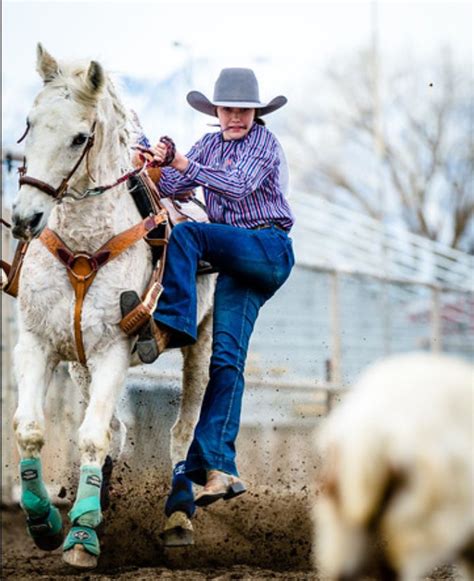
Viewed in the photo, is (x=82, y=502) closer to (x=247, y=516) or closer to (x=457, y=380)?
(x=247, y=516)

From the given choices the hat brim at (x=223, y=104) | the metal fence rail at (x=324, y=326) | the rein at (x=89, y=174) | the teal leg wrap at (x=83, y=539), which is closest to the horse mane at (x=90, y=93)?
the rein at (x=89, y=174)

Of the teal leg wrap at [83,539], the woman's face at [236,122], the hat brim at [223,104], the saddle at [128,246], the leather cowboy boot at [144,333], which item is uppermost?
the hat brim at [223,104]

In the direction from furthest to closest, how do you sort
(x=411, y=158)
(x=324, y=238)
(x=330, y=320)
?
(x=411, y=158) < (x=324, y=238) < (x=330, y=320)

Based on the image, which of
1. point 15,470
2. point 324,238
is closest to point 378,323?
point 324,238

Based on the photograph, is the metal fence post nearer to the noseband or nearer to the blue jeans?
the blue jeans

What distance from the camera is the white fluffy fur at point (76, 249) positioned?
7.20m

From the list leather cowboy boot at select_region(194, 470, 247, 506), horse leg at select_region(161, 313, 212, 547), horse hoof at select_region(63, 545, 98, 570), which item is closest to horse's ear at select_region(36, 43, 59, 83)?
horse leg at select_region(161, 313, 212, 547)

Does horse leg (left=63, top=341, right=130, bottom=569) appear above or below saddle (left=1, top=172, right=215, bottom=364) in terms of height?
below

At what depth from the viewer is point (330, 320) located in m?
17.8

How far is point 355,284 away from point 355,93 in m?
18.2

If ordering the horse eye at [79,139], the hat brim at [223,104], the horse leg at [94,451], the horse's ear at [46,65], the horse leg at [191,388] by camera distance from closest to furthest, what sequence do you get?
the horse leg at [94,451]
the horse eye at [79,139]
the horse's ear at [46,65]
the hat brim at [223,104]
the horse leg at [191,388]

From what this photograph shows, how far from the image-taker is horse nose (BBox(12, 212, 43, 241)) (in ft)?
22.7

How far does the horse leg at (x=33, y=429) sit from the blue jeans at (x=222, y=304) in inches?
26.9

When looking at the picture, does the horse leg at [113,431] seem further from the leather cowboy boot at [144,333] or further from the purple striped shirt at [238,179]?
the purple striped shirt at [238,179]
